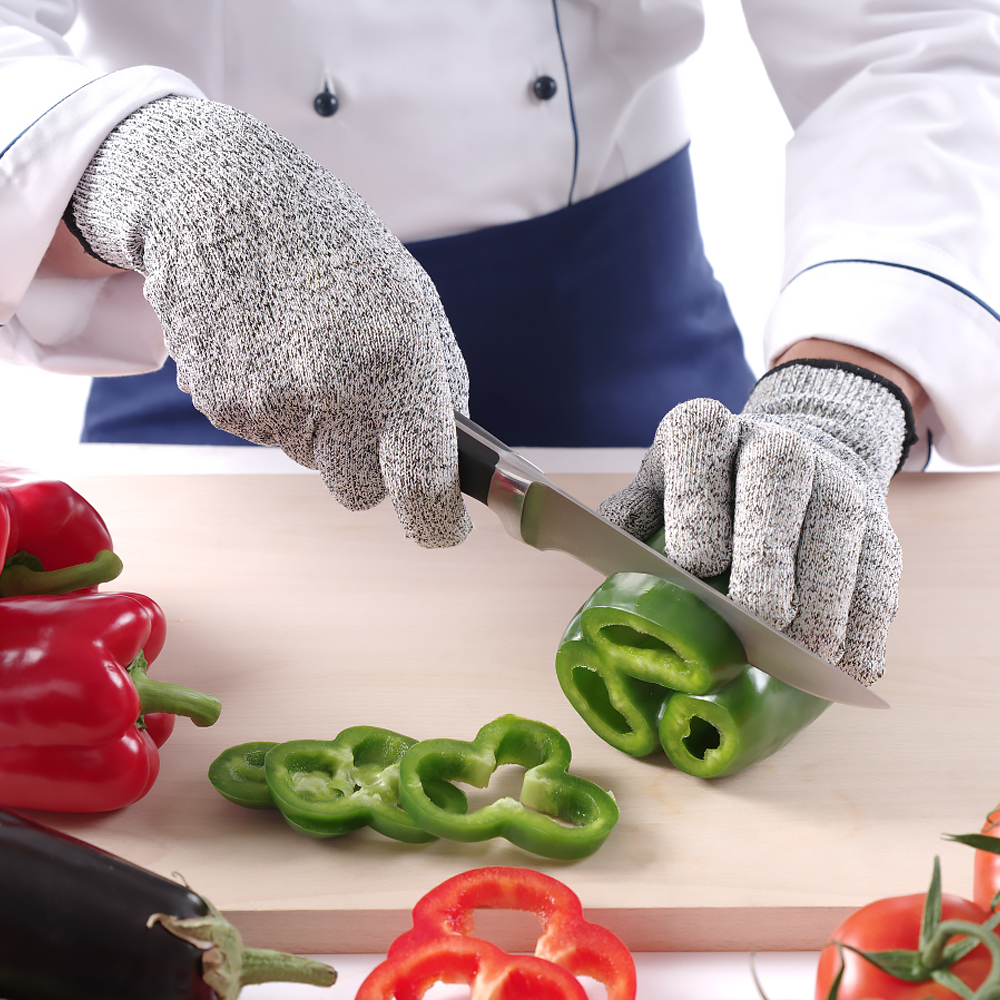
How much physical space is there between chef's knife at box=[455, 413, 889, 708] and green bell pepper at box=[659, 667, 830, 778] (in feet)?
0.07

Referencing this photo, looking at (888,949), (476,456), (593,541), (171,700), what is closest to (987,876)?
(888,949)

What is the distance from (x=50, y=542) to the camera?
98 centimetres

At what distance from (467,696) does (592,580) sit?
0.91 feet

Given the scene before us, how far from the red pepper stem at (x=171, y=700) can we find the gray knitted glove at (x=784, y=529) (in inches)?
16.7

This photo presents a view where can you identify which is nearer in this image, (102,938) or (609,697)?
(102,938)

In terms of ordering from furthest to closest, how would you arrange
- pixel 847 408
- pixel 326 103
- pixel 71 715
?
pixel 326 103 < pixel 847 408 < pixel 71 715

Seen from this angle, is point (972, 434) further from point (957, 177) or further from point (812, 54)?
point (812, 54)

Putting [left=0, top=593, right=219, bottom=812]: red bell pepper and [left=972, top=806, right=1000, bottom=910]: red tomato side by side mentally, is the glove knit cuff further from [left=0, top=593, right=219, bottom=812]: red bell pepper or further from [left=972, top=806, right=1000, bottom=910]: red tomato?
[left=0, top=593, right=219, bottom=812]: red bell pepper

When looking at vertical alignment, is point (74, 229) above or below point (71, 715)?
above

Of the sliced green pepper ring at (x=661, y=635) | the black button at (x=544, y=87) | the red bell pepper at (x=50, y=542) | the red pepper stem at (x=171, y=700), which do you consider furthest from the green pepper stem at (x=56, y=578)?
the black button at (x=544, y=87)

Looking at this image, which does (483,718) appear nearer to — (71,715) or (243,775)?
(243,775)

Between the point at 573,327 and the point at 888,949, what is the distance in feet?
3.50

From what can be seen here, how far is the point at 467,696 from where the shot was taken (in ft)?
3.21

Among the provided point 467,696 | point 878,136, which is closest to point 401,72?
point 878,136
